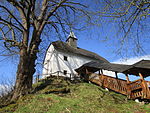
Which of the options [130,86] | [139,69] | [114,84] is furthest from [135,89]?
[114,84]

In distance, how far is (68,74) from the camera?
1611 centimetres

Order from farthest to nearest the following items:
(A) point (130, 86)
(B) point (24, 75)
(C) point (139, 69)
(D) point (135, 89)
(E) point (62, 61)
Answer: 1. (E) point (62, 61)
2. (A) point (130, 86)
3. (C) point (139, 69)
4. (D) point (135, 89)
5. (B) point (24, 75)

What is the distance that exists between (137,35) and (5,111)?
5.88 m

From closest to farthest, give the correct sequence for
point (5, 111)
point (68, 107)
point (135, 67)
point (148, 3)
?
point (148, 3) → point (5, 111) → point (68, 107) → point (135, 67)

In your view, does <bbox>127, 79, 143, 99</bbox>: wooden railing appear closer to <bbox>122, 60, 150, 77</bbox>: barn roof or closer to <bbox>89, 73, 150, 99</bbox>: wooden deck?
<bbox>89, 73, 150, 99</bbox>: wooden deck

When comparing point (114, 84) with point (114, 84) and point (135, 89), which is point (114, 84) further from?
point (135, 89)

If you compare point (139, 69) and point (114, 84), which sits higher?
point (139, 69)

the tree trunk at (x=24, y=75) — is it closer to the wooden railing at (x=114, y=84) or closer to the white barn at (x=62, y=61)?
the wooden railing at (x=114, y=84)

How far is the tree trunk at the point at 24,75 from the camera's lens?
A: 5.61m

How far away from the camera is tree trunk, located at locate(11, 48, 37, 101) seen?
561 centimetres

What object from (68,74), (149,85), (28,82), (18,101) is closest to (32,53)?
(28,82)

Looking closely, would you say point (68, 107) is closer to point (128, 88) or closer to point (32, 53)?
point (32, 53)

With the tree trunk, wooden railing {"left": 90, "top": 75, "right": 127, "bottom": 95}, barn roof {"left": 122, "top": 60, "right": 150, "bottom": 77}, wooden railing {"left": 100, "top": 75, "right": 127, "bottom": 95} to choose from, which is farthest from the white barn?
the tree trunk

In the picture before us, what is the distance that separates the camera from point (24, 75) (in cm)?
591
